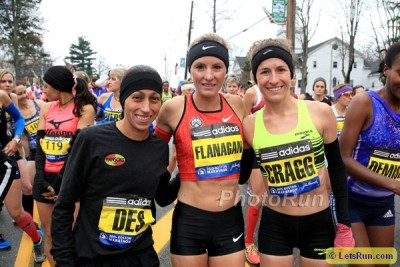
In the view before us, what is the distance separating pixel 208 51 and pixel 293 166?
101 cm

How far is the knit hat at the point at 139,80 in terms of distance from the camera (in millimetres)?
2201

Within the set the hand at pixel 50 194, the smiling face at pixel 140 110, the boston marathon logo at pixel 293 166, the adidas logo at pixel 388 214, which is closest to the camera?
the smiling face at pixel 140 110

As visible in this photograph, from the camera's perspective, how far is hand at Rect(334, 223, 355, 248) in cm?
233

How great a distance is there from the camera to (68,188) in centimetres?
208

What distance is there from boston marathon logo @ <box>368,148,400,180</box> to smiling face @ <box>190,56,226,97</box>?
4.27 feet

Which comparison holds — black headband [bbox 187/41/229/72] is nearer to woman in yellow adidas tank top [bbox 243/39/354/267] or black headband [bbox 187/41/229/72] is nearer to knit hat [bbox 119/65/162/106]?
woman in yellow adidas tank top [bbox 243/39/354/267]

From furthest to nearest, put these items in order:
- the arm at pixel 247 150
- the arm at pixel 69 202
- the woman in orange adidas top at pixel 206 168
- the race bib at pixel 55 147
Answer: the race bib at pixel 55 147 → the arm at pixel 247 150 → the woman in orange adidas top at pixel 206 168 → the arm at pixel 69 202

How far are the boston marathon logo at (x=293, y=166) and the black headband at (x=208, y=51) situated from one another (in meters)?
0.78

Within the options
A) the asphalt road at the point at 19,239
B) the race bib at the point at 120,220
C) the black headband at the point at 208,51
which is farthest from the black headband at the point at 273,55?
the asphalt road at the point at 19,239

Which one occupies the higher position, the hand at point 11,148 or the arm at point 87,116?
the arm at point 87,116

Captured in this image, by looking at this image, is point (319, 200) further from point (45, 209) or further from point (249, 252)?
point (45, 209)

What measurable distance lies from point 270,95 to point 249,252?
7.76 feet

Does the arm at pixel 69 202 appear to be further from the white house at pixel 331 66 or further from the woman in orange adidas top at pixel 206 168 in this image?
the white house at pixel 331 66

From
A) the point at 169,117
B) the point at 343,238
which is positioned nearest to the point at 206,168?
the point at 169,117
